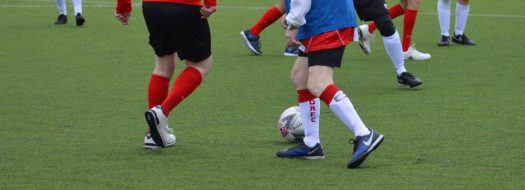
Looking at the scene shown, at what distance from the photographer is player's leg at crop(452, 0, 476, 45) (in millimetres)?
12906

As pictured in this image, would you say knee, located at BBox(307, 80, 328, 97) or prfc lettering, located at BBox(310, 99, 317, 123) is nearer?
knee, located at BBox(307, 80, 328, 97)

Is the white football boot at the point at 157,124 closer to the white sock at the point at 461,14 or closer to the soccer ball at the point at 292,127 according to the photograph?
the soccer ball at the point at 292,127

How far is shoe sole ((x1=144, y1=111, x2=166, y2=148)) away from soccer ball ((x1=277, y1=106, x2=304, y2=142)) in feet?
2.87

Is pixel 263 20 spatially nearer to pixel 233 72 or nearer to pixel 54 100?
pixel 233 72

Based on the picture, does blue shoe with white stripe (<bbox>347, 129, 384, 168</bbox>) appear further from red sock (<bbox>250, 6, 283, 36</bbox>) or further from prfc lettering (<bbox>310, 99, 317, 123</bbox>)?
red sock (<bbox>250, 6, 283, 36</bbox>)

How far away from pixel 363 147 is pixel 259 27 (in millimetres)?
6263

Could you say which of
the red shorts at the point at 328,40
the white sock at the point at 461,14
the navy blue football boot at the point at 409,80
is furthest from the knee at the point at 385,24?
the white sock at the point at 461,14

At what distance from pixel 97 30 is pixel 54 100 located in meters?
5.93

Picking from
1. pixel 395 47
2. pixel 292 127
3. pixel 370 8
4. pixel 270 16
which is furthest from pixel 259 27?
pixel 292 127

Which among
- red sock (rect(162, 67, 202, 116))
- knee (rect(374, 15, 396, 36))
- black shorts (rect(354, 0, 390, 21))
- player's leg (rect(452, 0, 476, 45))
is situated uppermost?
red sock (rect(162, 67, 202, 116))

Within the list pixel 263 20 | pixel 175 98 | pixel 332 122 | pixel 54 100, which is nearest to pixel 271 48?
pixel 263 20

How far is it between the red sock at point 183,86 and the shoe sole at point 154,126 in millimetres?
189

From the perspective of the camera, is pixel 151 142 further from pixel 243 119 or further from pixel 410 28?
pixel 410 28

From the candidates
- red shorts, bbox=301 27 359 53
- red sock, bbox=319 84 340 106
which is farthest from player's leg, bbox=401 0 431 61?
red sock, bbox=319 84 340 106
